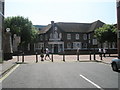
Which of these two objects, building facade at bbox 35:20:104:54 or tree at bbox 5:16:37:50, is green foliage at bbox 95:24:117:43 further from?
tree at bbox 5:16:37:50

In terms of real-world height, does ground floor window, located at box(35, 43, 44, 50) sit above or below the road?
above

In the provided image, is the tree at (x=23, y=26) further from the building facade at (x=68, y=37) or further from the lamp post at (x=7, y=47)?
the lamp post at (x=7, y=47)

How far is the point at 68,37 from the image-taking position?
220ft

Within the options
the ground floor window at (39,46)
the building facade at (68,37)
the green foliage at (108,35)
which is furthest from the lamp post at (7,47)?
the ground floor window at (39,46)

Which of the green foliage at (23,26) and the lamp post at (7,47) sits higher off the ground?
the green foliage at (23,26)

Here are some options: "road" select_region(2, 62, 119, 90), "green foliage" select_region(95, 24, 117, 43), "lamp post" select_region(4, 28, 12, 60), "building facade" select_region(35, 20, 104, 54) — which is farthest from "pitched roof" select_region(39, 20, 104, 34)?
"road" select_region(2, 62, 119, 90)

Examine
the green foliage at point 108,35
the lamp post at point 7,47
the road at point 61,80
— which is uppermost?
the green foliage at point 108,35

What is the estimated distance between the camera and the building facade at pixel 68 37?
66200 mm

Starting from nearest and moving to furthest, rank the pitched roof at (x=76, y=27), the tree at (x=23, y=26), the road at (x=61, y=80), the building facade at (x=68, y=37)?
the road at (x=61, y=80), the tree at (x=23, y=26), the building facade at (x=68, y=37), the pitched roof at (x=76, y=27)

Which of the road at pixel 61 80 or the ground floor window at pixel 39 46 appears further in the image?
the ground floor window at pixel 39 46

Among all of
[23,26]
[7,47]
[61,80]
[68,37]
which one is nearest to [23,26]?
[23,26]

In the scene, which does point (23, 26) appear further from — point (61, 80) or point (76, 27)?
point (61, 80)

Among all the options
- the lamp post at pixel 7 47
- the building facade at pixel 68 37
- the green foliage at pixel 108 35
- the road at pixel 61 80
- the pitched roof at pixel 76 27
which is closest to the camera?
the road at pixel 61 80

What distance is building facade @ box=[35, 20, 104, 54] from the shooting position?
66.2 metres
